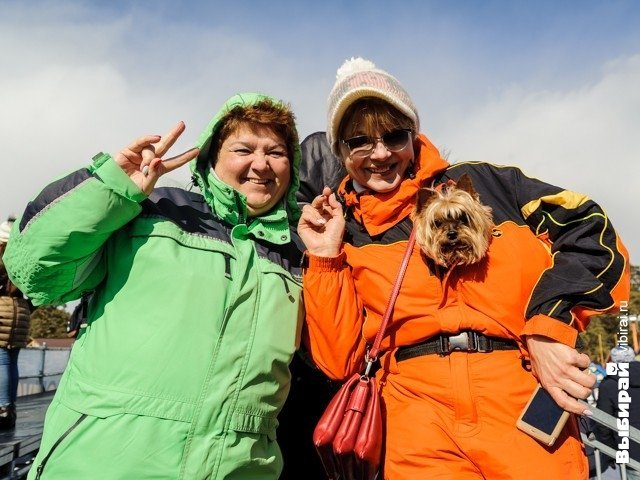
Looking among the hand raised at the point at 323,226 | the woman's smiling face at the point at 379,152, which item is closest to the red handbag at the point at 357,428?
the hand raised at the point at 323,226

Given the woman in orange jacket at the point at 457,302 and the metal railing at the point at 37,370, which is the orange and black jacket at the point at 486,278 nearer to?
the woman in orange jacket at the point at 457,302

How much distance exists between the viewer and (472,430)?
228cm

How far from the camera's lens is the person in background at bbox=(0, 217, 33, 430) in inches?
226

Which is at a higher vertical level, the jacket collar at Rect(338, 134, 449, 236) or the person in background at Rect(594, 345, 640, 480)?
the jacket collar at Rect(338, 134, 449, 236)

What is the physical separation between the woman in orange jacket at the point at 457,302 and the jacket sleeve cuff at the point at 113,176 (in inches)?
36.7

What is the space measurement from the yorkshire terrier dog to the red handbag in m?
0.13

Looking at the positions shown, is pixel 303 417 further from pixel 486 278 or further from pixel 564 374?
pixel 564 374

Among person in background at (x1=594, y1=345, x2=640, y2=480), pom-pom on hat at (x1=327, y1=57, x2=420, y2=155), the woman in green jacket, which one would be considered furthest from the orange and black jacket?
person in background at (x1=594, y1=345, x2=640, y2=480)

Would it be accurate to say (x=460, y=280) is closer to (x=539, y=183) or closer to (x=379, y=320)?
(x=379, y=320)

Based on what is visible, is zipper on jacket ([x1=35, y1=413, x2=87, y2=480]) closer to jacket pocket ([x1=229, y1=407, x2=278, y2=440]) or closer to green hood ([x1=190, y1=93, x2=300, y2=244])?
jacket pocket ([x1=229, y1=407, x2=278, y2=440])

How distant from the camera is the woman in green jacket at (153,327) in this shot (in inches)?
79.6

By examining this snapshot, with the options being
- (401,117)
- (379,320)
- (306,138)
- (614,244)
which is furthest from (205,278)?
(306,138)

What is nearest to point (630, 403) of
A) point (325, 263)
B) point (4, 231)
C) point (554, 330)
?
point (554, 330)

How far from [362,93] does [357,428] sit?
1664mm
